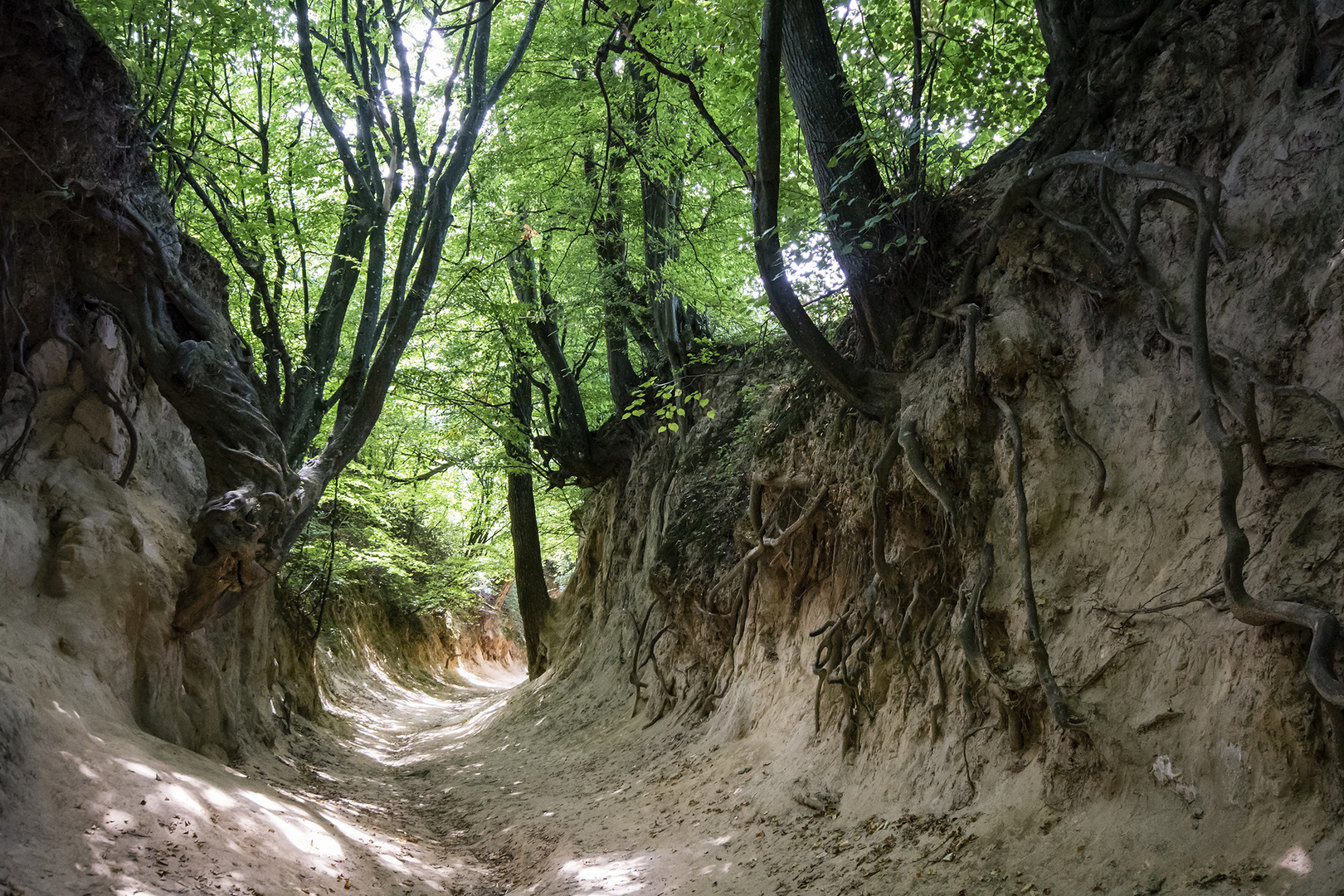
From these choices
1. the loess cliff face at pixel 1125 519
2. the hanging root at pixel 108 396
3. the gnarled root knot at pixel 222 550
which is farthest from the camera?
the gnarled root knot at pixel 222 550

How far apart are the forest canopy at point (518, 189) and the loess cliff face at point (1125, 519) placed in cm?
122

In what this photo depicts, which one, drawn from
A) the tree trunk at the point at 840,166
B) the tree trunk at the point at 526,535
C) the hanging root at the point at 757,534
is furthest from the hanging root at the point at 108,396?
the tree trunk at the point at 526,535

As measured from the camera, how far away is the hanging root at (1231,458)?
3.01 m

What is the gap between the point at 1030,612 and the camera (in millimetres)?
4320

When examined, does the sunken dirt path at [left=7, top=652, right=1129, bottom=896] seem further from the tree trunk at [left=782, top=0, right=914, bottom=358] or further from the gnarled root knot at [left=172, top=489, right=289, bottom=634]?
the tree trunk at [left=782, top=0, right=914, bottom=358]

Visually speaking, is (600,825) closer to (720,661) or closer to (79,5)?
(720,661)

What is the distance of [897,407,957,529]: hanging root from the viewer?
517cm

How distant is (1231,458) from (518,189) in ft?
36.5

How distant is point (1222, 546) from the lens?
3.71m

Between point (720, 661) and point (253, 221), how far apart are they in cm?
713

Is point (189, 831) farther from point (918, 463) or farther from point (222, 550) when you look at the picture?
point (918, 463)

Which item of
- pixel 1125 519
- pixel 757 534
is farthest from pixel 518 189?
pixel 1125 519

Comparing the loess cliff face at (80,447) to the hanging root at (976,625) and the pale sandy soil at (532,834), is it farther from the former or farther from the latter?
the hanging root at (976,625)

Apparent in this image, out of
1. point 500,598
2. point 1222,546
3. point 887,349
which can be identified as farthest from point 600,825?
point 500,598
